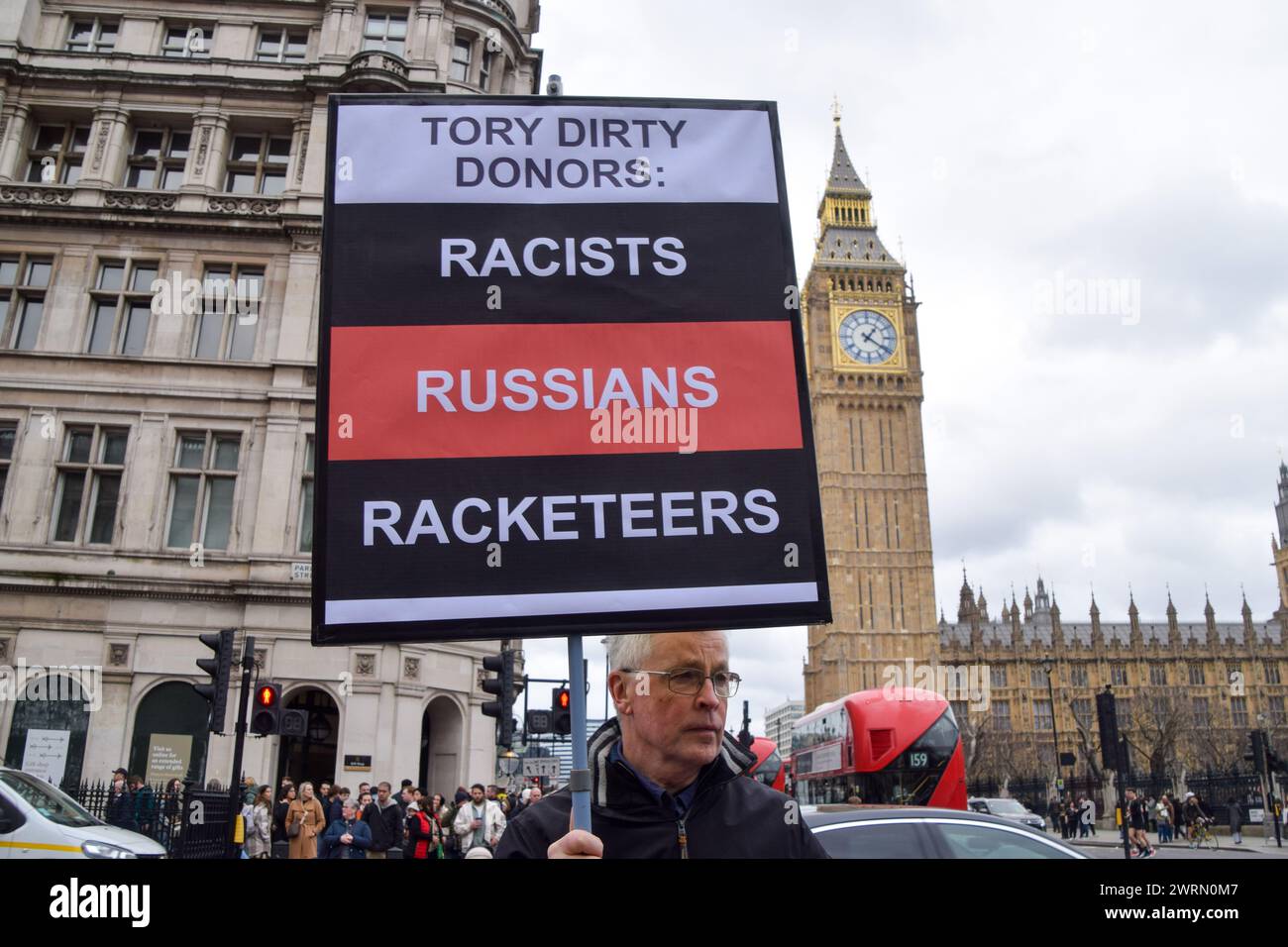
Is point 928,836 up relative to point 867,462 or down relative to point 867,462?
down

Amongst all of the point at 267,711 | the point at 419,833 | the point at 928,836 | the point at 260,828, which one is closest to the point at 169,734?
the point at 260,828

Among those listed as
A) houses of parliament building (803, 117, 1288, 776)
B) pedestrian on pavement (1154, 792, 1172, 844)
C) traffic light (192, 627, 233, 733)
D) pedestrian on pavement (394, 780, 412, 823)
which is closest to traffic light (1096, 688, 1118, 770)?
pedestrian on pavement (394, 780, 412, 823)

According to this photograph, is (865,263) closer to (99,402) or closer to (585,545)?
(99,402)

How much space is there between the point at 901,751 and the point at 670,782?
21938 mm

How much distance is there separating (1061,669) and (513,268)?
370 feet

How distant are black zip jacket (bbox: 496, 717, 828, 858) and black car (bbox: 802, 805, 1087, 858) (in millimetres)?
2953

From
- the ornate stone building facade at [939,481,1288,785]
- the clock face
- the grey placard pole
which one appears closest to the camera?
the grey placard pole

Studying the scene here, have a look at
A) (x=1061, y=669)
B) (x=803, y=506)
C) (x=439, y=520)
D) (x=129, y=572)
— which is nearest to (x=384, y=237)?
(x=439, y=520)

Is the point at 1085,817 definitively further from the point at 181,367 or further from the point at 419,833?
the point at 181,367

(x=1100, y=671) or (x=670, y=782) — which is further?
(x=1100, y=671)

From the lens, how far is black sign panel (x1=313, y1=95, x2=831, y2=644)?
2.63 meters

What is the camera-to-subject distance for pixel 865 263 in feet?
363

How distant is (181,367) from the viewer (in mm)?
21984

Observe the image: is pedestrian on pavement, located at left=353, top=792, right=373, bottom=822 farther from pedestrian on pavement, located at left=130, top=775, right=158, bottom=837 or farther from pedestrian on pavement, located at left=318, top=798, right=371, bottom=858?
pedestrian on pavement, located at left=130, top=775, right=158, bottom=837
